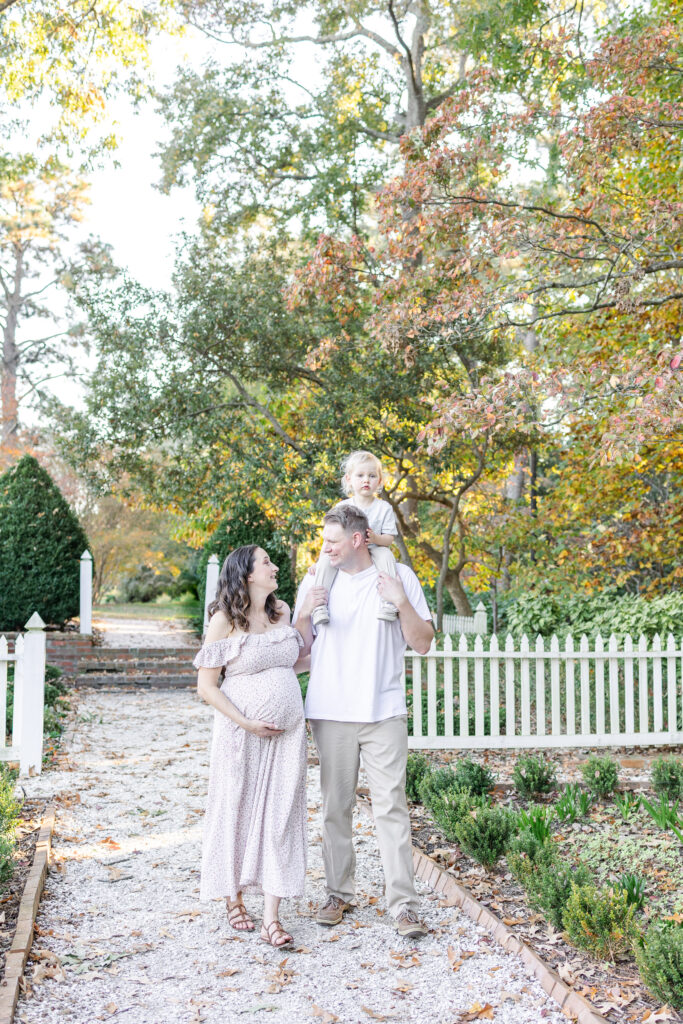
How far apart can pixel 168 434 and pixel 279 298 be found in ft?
7.43

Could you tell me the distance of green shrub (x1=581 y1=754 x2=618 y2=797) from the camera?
5.55 m

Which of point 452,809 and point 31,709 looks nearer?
point 452,809

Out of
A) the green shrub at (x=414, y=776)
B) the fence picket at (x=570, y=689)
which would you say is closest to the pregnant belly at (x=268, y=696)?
the green shrub at (x=414, y=776)

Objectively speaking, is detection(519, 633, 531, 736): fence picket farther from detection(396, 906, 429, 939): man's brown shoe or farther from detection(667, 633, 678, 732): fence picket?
detection(396, 906, 429, 939): man's brown shoe

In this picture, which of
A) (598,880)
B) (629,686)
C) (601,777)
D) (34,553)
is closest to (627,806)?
(601,777)

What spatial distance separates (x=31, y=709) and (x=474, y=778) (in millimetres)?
3357

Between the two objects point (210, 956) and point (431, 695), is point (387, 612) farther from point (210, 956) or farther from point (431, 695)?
point (431, 695)

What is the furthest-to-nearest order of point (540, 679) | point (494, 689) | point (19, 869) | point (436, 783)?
1. point (540, 679)
2. point (494, 689)
3. point (436, 783)
4. point (19, 869)

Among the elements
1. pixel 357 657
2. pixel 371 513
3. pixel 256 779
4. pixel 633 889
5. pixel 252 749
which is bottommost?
pixel 633 889

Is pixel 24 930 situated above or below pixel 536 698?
below

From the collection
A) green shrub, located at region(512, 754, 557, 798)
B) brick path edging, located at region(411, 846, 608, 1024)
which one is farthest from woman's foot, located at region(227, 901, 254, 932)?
green shrub, located at region(512, 754, 557, 798)

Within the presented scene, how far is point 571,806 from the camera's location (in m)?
4.82

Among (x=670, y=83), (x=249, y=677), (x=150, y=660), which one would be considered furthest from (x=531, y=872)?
(x=150, y=660)

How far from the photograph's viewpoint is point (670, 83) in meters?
8.19
